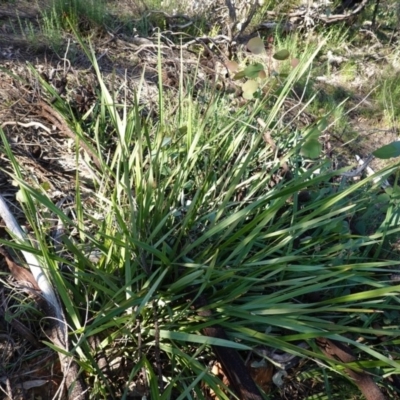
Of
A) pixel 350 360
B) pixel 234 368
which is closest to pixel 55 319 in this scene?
pixel 234 368

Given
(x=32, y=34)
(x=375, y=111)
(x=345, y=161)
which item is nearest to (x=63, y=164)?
(x=32, y=34)

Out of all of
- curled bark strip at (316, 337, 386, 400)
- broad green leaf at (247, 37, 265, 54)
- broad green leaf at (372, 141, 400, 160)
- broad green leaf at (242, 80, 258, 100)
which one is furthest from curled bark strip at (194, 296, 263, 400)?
broad green leaf at (247, 37, 265, 54)

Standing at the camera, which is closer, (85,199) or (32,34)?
(85,199)

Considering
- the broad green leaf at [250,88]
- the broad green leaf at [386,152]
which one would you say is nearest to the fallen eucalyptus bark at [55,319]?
the broad green leaf at [250,88]

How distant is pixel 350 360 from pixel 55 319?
3.06 feet

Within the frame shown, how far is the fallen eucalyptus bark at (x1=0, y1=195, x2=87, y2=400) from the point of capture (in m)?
1.52

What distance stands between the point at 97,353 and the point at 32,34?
7.20 ft

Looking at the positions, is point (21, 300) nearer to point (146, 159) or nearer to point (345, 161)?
point (146, 159)

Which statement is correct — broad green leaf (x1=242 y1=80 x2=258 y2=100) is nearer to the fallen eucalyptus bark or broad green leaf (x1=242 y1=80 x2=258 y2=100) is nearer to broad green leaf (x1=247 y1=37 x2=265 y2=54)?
broad green leaf (x1=247 y1=37 x2=265 y2=54)

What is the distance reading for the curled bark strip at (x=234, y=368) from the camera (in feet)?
5.05

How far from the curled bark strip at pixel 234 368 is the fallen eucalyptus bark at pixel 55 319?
0.41 meters

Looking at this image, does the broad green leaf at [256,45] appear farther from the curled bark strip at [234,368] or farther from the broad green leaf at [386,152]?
the curled bark strip at [234,368]

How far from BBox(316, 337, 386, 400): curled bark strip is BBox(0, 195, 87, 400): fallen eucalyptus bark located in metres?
0.78

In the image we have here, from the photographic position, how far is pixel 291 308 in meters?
1.64
